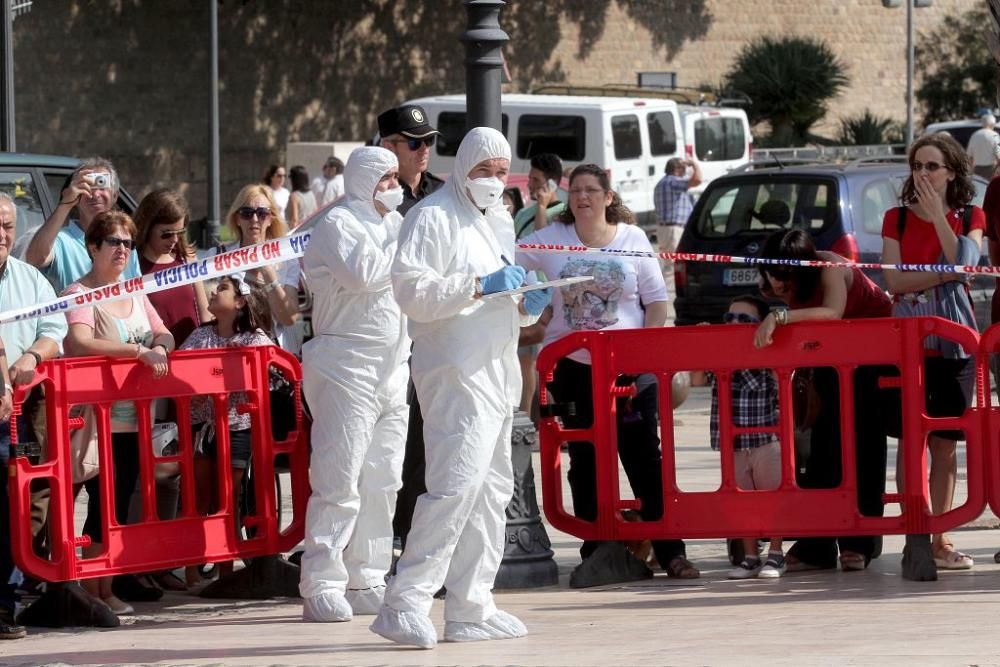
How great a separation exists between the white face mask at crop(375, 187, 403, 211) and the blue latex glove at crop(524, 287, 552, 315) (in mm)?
872

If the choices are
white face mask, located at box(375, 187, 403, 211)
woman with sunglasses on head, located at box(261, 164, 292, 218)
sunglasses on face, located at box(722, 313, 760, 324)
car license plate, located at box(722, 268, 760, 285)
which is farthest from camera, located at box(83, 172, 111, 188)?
woman with sunglasses on head, located at box(261, 164, 292, 218)

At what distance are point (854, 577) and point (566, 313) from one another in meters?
1.69

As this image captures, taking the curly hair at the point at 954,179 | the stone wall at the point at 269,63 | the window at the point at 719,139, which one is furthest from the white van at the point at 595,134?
the curly hair at the point at 954,179

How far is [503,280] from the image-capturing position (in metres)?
6.66

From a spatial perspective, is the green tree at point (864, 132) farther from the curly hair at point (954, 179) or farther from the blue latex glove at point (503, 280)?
the blue latex glove at point (503, 280)

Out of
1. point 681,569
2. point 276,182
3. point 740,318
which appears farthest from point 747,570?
point 276,182

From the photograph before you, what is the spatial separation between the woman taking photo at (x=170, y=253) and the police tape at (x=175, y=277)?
0.89ft

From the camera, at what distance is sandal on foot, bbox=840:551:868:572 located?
840cm

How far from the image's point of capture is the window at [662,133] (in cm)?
3019

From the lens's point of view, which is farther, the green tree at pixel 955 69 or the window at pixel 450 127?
the green tree at pixel 955 69

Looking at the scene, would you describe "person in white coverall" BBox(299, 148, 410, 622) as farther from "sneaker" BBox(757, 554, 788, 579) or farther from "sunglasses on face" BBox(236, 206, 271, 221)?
"sunglasses on face" BBox(236, 206, 271, 221)

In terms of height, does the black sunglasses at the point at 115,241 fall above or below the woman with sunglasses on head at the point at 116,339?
above

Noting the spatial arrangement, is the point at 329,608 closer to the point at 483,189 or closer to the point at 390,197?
the point at 390,197

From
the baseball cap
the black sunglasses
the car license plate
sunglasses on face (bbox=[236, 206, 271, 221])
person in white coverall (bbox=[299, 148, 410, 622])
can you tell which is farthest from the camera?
the car license plate
